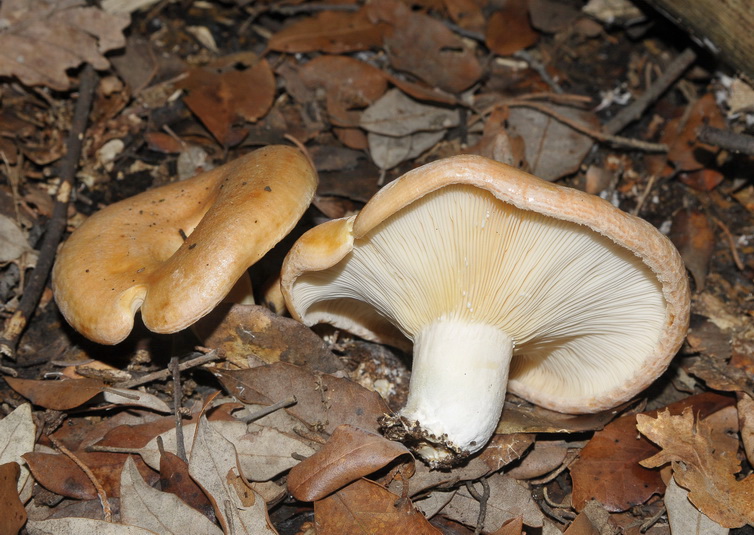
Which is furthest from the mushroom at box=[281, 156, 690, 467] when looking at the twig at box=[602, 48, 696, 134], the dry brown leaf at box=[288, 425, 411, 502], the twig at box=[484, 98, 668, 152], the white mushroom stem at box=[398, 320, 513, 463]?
the twig at box=[602, 48, 696, 134]

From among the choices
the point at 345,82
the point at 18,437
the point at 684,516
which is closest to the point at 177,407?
the point at 18,437

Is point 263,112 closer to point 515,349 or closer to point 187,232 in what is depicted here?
point 187,232

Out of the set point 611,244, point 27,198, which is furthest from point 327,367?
point 27,198

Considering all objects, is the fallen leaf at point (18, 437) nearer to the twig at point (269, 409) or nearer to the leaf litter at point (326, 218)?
the leaf litter at point (326, 218)

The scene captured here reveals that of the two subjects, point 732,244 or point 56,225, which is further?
point 732,244

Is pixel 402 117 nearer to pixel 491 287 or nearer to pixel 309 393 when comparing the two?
pixel 491 287

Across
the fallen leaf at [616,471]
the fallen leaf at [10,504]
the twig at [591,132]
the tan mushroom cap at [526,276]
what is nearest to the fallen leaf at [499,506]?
the fallen leaf at [616,471]

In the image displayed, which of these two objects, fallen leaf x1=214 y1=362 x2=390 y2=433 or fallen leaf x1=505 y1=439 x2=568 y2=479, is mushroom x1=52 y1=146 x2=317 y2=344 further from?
fallen leaf x1=505 y1=439 x2=568 y2=479
